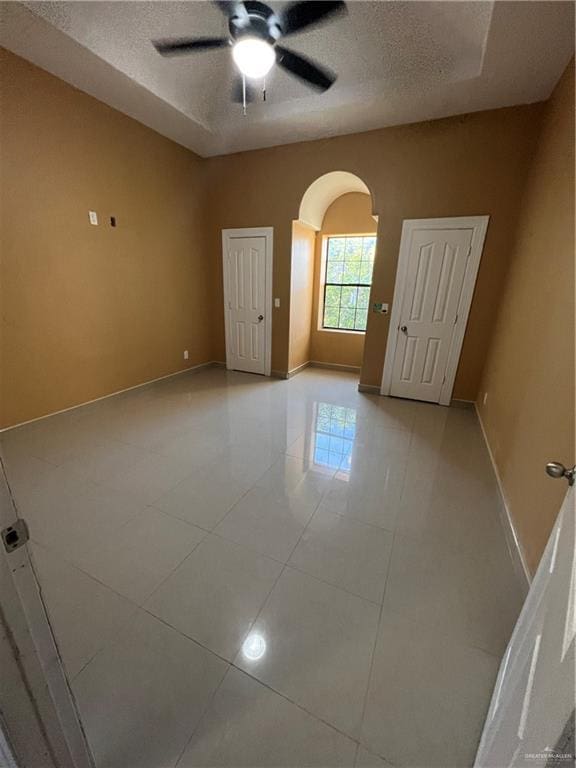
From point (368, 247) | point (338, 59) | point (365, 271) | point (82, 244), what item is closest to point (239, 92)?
point (338, 59)

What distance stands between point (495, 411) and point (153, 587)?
282 cm

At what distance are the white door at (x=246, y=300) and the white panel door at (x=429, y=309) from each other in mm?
1908

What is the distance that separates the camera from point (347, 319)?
5.09 meters

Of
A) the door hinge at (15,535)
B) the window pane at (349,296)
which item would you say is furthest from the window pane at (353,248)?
the door hinge at (15,535)

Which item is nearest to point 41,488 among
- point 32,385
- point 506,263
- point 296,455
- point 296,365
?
point 32,385

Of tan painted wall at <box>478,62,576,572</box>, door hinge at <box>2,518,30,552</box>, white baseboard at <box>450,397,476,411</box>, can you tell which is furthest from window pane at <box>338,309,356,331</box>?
door hinge at <box>2,518,30,552</box>

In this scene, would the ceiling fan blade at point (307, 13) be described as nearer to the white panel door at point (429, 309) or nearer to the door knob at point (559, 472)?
the white panel door at point (429, 309)

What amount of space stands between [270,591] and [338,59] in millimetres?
3882

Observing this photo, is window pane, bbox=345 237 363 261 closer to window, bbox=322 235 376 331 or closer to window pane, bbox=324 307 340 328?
window, bbox=322 235 376 331

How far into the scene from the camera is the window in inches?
187

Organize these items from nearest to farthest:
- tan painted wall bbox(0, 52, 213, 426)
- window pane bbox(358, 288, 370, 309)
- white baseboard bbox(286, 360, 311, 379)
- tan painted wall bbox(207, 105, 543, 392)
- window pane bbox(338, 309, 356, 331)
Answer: tan painted wall bbox(0, 52, 213, 426) → tan painted wall bbox(207, 105, 543, 392) → white baseboard bbox(286, 360, 311, 379) → window pane bbox(358, 288, 370, 309) → window pane bbox(338, 309, 356, 331)

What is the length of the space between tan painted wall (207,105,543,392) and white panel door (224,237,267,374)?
0.80 feet

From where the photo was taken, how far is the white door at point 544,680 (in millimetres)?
471

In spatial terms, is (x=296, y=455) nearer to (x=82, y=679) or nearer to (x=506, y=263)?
(x=82, y=679)
